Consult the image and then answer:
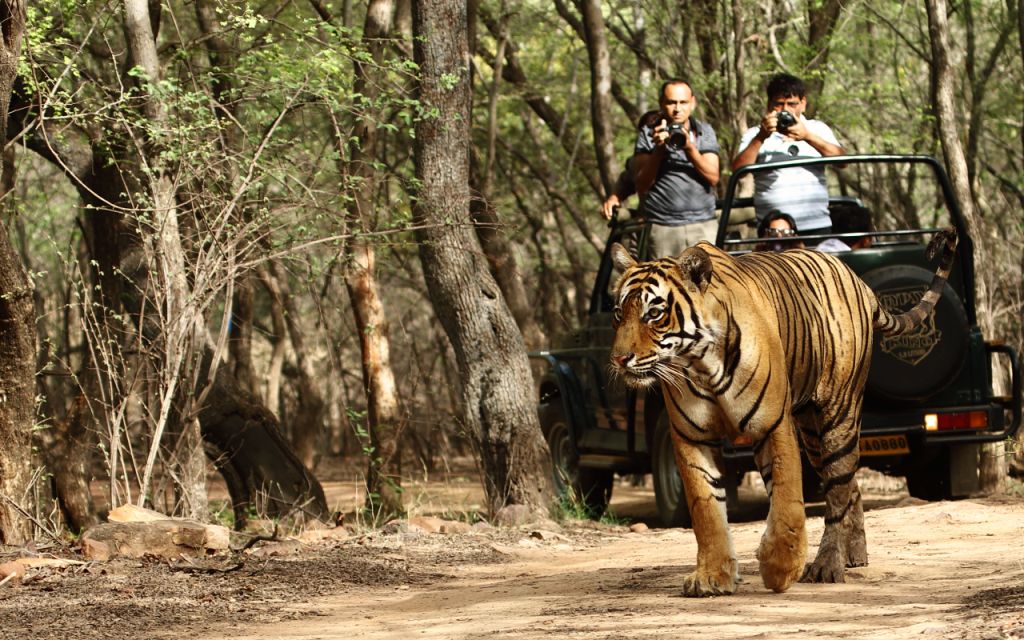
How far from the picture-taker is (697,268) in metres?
5.76

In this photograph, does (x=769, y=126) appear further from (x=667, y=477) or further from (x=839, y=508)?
(x=839, y=508)

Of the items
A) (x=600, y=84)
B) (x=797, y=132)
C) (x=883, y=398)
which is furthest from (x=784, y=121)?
(x=600, y=84)

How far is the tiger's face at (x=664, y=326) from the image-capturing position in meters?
5.64

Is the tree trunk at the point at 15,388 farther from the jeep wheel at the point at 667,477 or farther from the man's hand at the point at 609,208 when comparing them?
the jeep wheel at the point at 667,477

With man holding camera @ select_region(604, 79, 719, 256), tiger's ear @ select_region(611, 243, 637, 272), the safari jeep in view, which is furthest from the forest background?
tiger's ear @ select_region(611, 243, 637, 272)

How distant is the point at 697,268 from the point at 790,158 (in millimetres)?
3213

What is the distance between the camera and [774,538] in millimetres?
5781

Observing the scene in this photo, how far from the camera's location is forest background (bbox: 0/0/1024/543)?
8.53 meters

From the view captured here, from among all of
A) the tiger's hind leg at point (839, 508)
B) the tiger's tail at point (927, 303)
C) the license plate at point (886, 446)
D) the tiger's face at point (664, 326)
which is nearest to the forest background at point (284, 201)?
the license plate at point (886, 446)

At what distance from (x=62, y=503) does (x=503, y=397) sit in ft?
12.1

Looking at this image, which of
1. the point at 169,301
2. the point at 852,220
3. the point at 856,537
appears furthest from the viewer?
the point at 852,220

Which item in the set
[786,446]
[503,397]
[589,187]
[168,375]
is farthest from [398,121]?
[786,446]

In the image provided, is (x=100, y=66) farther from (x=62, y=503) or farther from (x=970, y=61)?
(x=970, y=61)

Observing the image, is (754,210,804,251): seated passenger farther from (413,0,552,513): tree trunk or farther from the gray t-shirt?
(413,0,552,513): tree trunk
